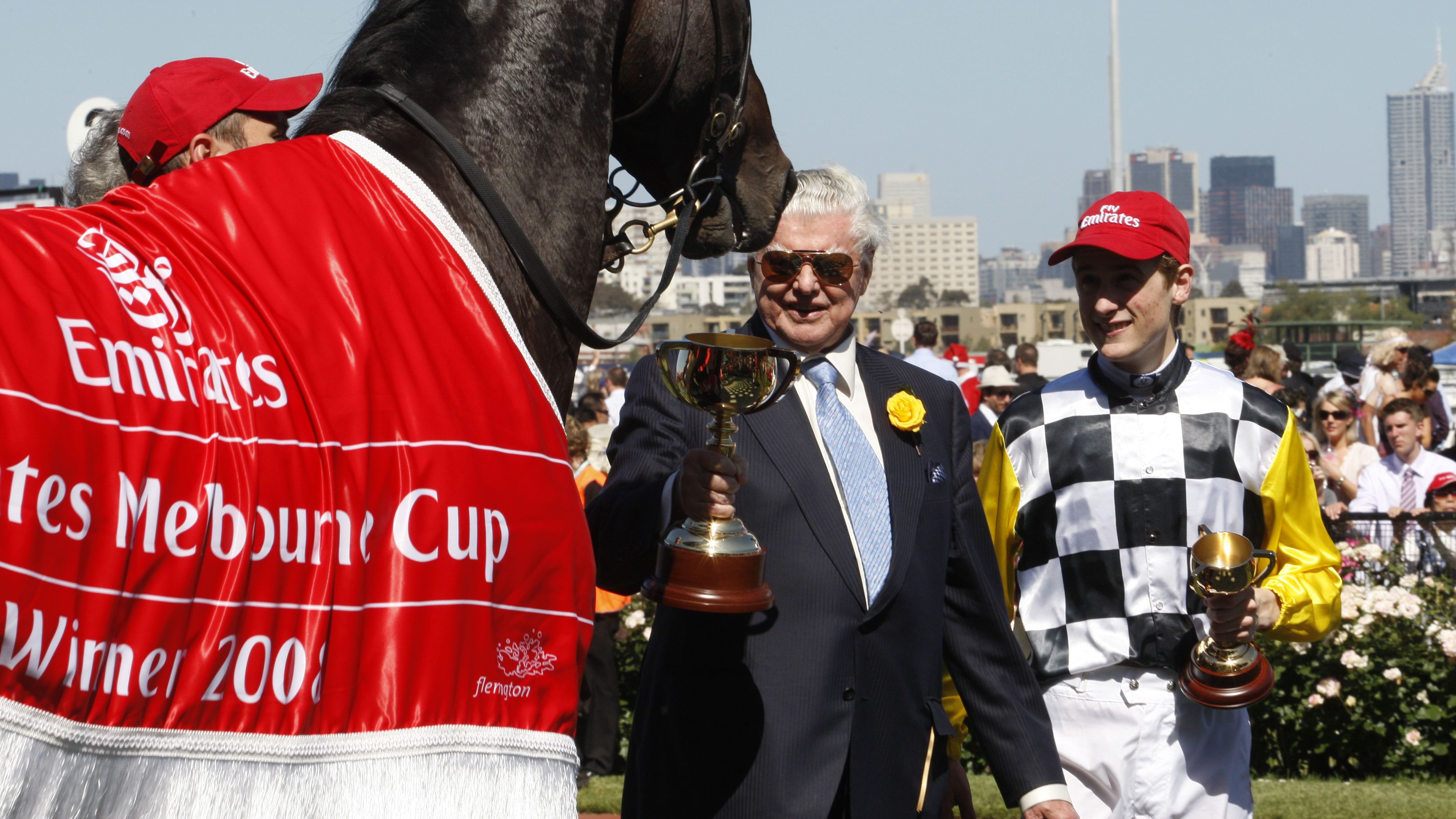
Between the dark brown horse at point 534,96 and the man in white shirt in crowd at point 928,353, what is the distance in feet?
21.7

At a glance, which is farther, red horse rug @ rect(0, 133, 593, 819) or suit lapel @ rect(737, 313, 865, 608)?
suit lapel @ rect(737, 313, 865, 608)

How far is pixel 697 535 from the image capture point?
2.12 meters

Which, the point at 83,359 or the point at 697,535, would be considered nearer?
the point at 83,359

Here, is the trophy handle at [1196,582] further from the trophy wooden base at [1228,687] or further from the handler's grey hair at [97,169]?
the handler's grey hair at [97,169]

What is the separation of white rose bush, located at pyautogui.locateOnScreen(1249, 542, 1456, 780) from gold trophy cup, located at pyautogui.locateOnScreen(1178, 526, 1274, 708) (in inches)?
134

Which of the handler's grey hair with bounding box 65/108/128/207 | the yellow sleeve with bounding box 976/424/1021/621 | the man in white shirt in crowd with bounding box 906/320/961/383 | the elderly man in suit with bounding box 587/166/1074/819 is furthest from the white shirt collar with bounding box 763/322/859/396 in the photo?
the man in white shirt in crowd with bounding box 906/320/961/383

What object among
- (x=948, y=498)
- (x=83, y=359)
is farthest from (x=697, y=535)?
(x=83, y=359)

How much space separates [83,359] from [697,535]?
97 centimetres

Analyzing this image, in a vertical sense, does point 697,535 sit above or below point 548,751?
above

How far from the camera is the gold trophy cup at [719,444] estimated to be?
2.07m

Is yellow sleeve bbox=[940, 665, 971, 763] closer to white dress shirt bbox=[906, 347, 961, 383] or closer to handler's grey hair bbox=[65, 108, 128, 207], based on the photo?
handler's grey hair bbox=[65, 108, 128, 207]

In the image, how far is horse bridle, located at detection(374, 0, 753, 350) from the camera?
1988mm

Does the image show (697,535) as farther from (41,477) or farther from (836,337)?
(41,477)

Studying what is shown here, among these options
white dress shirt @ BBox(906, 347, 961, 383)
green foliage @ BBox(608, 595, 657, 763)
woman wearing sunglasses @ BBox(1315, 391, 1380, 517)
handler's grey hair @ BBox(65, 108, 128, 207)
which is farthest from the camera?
white dress shirt @ BBox(906, 347, 961, 383)
